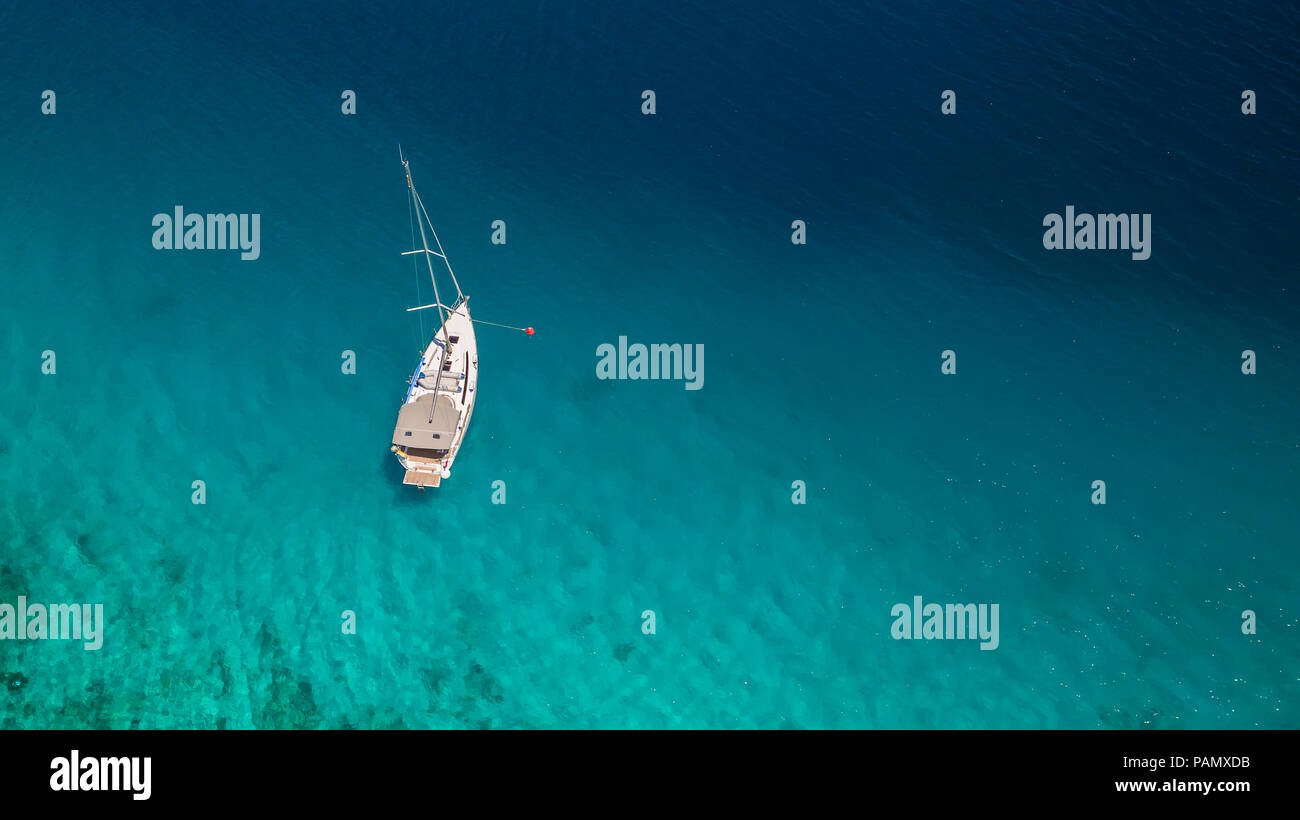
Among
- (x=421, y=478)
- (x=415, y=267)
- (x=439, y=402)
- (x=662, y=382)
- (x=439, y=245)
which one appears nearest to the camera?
(x=421, y=478)

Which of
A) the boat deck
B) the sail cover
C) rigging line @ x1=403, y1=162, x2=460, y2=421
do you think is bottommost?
the boat deck

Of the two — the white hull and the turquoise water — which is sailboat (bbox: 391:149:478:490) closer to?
the white hull

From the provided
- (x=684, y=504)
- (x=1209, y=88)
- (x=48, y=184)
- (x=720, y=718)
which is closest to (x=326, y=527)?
(x=684, y=504)

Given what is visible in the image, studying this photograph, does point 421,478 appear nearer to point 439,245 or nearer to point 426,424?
point 426,424

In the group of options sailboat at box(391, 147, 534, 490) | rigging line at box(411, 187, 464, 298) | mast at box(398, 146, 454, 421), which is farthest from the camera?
rigging line at box(411, 187, 464, 298)

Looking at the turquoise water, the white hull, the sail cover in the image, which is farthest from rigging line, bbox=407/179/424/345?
the sail cover

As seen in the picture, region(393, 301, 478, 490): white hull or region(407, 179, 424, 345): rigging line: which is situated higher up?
region(407, 179, 424, 345): rigging line

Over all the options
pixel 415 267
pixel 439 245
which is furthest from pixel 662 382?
pixel 415 267

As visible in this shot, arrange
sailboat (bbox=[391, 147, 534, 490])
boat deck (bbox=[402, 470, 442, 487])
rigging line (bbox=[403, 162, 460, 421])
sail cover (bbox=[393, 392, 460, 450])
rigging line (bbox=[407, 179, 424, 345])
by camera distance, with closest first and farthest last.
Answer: boat deck (bbox=[402, 470, 442, 487]) → sail cover (bbox=[393, 392, 460, 450]) → sailboat (bbox=[391, 147, 534, 490]) → rigging line (bbox=[403, 162, 460, 421]) → rigging line (bbox=[407, 179, 424, 345])

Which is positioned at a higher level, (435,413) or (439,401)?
(439,401)

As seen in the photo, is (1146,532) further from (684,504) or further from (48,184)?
(48,184)
